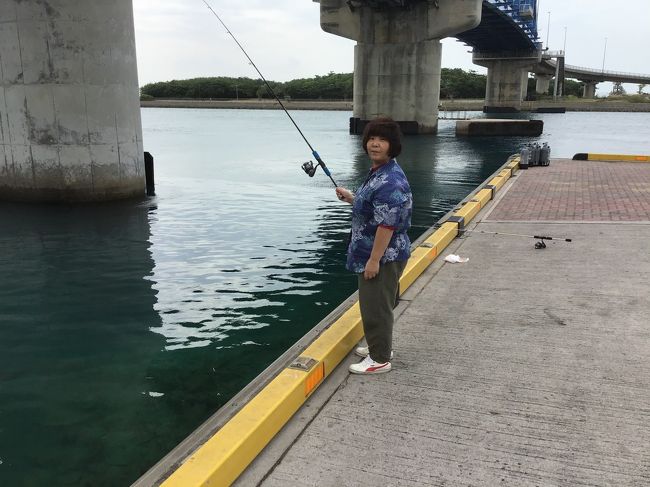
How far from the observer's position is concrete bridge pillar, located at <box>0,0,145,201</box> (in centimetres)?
1267

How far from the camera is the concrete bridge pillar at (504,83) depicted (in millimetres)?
95906

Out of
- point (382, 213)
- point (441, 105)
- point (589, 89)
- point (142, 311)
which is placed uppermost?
point (589, 89)

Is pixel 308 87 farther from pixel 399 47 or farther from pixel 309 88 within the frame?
pixel 399 47

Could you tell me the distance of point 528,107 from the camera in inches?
4407

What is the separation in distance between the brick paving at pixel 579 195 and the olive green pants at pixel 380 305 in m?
6.47

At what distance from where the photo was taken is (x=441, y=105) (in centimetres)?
12962

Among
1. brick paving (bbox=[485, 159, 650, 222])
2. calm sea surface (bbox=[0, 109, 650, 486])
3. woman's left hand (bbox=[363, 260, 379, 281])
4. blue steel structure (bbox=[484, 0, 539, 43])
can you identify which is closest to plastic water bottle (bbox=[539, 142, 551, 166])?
brick paving (bbox=[485, 159, 650, 222])

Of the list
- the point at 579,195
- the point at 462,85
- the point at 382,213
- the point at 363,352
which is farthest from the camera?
the point at 462,85

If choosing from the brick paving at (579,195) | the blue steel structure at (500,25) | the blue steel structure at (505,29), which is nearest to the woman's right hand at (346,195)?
the brick paving at (579,195)

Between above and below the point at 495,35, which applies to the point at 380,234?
below

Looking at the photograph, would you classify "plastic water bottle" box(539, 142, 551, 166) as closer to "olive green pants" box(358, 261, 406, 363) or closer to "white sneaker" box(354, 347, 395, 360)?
"white sneaker" box(354, 347, 395, 360)

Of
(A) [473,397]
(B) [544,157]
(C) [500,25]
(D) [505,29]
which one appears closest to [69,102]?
(A) [473,397]

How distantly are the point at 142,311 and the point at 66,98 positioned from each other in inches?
318

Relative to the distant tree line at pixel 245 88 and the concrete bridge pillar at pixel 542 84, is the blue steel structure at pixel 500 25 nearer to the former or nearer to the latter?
the concrete bridge pillar at pixel 542 84
